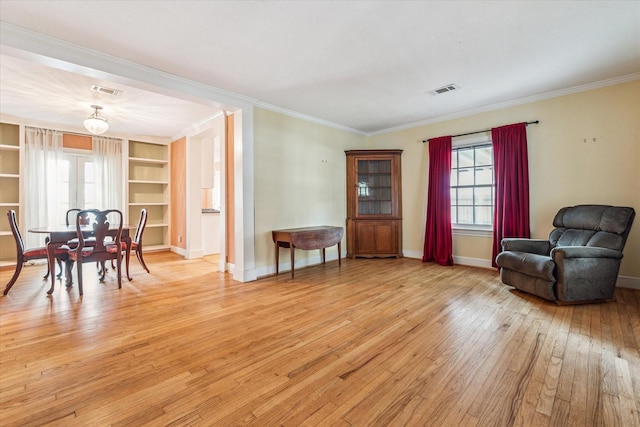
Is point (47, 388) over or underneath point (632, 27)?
underneath

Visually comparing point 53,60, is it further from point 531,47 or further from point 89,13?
point 531,47

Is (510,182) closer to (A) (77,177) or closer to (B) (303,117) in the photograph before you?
(B) (303,117)

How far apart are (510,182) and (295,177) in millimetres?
3077

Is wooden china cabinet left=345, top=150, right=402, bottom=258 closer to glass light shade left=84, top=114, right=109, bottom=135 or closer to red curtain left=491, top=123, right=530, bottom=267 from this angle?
red curtain left=491, top=123, right=530, bottom=267

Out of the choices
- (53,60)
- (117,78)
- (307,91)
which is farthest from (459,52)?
(53,60)

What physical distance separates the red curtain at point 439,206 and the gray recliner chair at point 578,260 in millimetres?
1279

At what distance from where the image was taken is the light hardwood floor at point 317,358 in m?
1.37

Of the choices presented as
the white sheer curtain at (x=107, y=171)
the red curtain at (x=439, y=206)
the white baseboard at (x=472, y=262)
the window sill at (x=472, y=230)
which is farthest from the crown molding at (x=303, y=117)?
the white sheer curtain at (x=107, y=171)

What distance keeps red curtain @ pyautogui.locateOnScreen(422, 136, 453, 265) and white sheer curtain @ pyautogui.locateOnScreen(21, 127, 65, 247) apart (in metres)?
6.47

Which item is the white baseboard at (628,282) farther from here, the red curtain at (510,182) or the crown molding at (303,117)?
the crown molding at (303,117)

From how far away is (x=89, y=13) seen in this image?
2.06 meters

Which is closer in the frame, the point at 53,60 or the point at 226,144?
the point at 53,60

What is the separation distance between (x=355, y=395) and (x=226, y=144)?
361 centimetres

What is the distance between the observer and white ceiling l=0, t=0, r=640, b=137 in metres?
2.07
